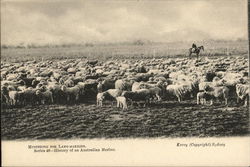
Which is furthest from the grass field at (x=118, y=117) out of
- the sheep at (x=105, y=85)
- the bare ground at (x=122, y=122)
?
the sheep at (x=105, y=85)

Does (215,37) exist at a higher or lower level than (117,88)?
higher

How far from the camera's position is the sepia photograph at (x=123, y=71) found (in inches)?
144

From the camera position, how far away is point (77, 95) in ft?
12.2

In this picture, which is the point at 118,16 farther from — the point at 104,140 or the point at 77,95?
the point at 104,140

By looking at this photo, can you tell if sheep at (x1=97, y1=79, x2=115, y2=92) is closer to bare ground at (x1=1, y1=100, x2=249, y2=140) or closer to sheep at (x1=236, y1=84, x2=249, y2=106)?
bare ground at (x1=1, y1=100, x2=249, y2=140)

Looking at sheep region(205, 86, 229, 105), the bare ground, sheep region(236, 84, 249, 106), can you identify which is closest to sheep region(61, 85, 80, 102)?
the bare ground

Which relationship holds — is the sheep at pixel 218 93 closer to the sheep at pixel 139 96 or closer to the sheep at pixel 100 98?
the sheep at pixel 139 96

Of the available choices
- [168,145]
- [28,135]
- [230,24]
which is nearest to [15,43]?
[28,135]

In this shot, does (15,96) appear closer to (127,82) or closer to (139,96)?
(127,82)

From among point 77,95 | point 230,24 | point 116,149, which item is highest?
point 230,24

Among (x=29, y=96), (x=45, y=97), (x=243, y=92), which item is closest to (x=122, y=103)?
(x=45, y=97)

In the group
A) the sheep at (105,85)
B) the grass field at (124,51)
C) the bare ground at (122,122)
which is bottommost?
the bare ground at (122,122)

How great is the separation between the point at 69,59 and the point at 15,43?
0.53 metres

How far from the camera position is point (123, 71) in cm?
376
